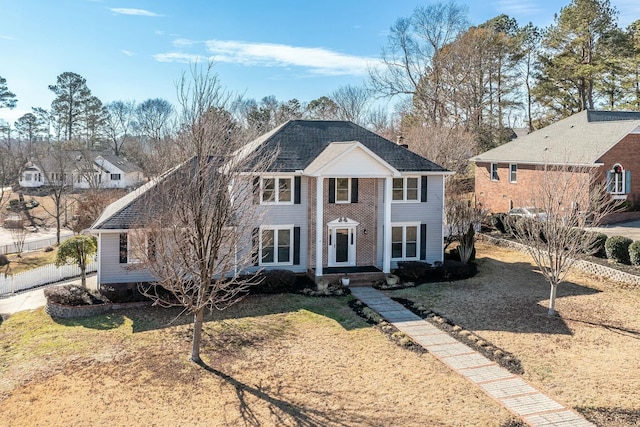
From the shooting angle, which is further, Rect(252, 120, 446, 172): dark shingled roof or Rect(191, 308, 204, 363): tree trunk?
Rect(252, 120, 446, 172): dark shingled roof

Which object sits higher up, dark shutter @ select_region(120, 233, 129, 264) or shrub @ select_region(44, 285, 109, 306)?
dark shutter @ select_region(120, 233, 129, 264)

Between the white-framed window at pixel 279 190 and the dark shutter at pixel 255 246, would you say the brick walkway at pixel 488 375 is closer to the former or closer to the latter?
the dark shutter at pixel 255 246

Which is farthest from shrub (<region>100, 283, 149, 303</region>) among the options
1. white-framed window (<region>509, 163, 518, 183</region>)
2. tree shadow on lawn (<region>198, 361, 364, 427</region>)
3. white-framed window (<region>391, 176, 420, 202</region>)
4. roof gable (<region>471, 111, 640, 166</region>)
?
white-framed window (<region>509, 163, 518, 183</region>)

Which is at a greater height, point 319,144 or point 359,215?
point 319,144

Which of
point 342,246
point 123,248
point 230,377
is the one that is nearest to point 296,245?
point 342,246

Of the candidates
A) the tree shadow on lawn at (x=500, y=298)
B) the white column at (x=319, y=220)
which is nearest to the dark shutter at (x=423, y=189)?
the tree shadow on lawn at (x=500, y=298)

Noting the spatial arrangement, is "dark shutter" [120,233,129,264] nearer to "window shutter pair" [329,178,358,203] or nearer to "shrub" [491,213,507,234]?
"window shutter pair" [329,178,358,203]

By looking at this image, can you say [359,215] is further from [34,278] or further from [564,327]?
[34,278]
